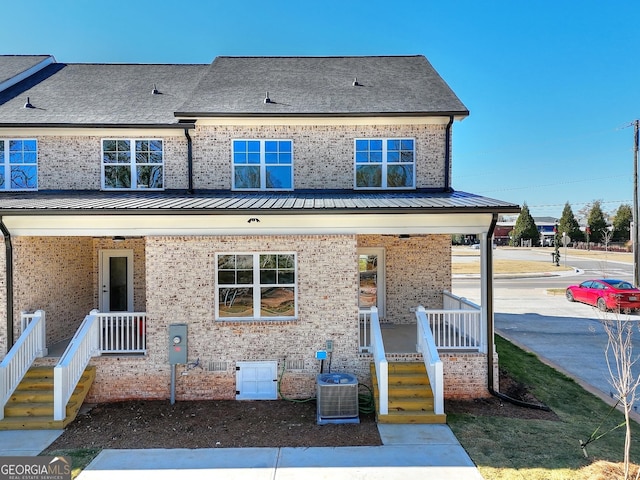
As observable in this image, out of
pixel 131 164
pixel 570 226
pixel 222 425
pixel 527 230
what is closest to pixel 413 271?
pixel 222 425

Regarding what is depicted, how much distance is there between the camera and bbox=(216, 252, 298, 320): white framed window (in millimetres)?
8906

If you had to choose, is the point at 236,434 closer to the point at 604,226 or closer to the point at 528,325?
the point at 528,325

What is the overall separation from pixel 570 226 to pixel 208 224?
2962 inches

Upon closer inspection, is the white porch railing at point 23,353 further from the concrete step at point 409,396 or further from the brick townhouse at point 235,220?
the concrete step at point 409,396

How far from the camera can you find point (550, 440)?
22.7 ft

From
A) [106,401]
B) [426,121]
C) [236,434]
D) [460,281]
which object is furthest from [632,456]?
[460,281]

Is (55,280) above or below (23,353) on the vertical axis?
above

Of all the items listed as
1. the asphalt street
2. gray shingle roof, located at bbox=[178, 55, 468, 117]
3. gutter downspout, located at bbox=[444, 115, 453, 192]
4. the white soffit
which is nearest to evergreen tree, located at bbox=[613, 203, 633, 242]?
the asphalt street

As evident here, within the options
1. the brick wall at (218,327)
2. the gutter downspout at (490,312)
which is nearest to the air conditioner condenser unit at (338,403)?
the brick wall at (218,327)

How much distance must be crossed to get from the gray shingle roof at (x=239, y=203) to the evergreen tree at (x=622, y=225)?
7127cm

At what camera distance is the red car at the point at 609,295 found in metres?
18.3

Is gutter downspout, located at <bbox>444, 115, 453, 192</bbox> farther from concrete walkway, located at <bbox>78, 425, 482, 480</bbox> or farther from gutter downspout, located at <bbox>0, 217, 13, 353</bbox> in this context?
gutter downspout, located at <bbox>0, 217, 13, 353</bbox>

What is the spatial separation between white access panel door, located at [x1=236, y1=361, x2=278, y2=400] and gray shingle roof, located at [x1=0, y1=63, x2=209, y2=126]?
6.88 m

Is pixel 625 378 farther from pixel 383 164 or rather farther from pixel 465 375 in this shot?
pixel 383 164
